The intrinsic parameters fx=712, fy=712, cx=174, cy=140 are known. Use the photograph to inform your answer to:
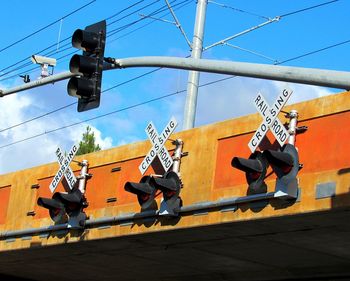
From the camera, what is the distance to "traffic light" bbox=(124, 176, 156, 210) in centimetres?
1459

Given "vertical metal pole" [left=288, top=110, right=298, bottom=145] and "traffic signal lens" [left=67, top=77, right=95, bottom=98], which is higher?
"vertical metal pole" [left=288, top=110, right=298, bottom=145]

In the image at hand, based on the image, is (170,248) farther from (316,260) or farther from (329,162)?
(329,162)

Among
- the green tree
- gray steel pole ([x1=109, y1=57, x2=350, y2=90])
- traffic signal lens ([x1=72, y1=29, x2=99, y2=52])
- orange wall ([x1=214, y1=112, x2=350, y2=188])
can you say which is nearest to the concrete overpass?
orange wall ([x1=214, y1=112, x2=350, y2=188])

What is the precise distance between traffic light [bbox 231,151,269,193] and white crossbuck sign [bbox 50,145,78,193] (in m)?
5.88

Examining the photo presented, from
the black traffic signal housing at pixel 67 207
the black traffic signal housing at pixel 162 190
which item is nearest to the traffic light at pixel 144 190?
the black traffic signal housing at pixel 162 190

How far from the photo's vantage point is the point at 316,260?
607 inches

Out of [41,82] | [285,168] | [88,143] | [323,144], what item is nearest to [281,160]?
[285,168]

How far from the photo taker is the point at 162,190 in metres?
14.3

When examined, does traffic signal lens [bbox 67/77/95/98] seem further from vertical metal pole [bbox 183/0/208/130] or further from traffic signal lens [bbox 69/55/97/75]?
vertical metal pole [bbox 183/0/208/130]

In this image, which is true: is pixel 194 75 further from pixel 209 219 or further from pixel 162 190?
pixel 209 219

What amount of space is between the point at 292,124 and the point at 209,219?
8.01ft

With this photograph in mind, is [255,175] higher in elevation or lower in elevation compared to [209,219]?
higher

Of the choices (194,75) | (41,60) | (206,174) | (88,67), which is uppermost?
(41,60)

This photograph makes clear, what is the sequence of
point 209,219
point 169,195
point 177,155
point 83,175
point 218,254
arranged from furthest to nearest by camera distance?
point 83,175
point 218,254
point 177,155
point 169,195
point 209,219
